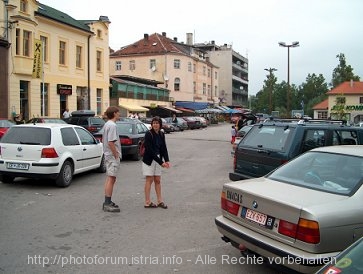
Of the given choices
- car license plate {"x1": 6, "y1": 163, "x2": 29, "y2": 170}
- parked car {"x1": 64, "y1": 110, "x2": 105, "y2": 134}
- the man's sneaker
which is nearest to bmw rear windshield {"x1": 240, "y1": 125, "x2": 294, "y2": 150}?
→ the man's sneaker

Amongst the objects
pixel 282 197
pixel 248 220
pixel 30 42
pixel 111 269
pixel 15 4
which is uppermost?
pixel 15 4

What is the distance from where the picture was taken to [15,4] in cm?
2778

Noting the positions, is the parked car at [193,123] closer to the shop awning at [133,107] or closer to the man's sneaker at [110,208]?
the shop awning at [133,107]

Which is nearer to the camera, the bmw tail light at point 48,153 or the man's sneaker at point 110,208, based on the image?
the man's sneaker at point 110,208

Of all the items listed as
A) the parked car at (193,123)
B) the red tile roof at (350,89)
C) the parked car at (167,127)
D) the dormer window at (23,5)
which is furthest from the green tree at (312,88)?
the dormer window at (23,5)

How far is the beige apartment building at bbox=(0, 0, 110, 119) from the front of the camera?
27938mm

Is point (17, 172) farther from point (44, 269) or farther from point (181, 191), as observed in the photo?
point (44, 269)

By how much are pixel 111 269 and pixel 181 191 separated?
16.4 feet

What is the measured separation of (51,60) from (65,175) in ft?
82.5

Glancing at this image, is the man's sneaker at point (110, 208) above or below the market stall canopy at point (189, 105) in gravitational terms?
below

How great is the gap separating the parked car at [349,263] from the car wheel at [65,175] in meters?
7.97

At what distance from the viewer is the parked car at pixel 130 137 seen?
611 inches

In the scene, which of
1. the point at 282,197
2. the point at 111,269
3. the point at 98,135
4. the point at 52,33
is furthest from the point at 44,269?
the point at 52,33

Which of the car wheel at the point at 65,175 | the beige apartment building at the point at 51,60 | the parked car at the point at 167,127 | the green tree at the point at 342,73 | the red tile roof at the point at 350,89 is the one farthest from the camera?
the green tree at the point at 342,73
